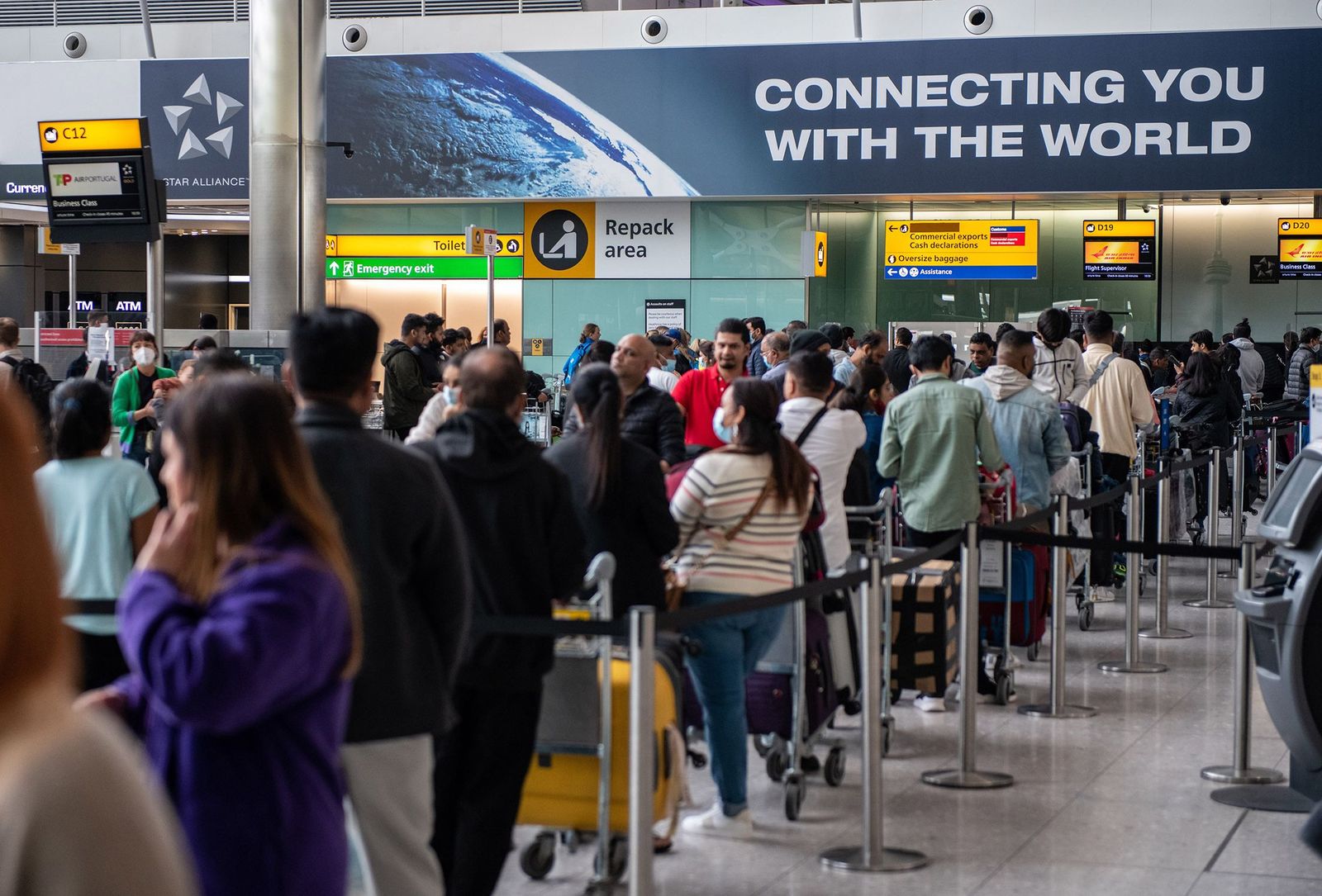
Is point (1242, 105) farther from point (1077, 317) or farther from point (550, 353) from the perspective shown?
point (550, 353)

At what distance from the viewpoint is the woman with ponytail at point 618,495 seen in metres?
5.19

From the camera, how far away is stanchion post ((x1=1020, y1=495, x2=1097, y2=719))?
7.74 m

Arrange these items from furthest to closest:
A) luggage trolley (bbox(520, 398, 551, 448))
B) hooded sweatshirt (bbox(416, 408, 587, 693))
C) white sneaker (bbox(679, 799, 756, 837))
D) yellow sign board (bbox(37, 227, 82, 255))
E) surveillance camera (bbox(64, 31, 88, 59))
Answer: surveillance camera (bbox(64, 31, 88, 59)) → yellow sign board (bbox(37, 227, 82, 255)) → luggage trolley (bbox(520, 398, 551, 448)) → white sneaker (bbox(679, 799, 756, 837)) → hooded sweatshirt (bbox(416, 408, 587, 693))

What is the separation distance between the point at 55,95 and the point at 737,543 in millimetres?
21575

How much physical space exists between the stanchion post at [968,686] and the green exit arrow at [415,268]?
17982mm

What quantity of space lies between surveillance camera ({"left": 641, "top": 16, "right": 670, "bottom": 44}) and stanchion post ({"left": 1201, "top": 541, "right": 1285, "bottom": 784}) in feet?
56.7

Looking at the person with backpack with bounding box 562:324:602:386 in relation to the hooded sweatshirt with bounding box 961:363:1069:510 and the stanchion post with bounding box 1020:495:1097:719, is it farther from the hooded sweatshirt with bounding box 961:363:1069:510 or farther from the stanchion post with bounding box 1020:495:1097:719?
the stanchion post with bounding box 1020:495:1097:719

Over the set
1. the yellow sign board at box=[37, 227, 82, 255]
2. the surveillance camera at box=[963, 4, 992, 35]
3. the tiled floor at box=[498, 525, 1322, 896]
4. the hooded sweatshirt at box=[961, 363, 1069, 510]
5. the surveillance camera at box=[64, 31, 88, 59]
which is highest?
the surveillance camera at box=[64, 31, 88, 59]

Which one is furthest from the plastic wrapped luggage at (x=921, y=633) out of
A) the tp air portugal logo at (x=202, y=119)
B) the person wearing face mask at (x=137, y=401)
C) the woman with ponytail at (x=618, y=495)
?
the tp air portugal logo at (x=202, y=119)

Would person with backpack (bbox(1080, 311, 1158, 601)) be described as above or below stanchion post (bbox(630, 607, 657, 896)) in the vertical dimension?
above

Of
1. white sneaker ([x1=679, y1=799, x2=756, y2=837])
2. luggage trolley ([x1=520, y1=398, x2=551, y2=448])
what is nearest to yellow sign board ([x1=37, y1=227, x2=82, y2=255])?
luggage trolley ([x1=520, y1=398, x2=551, y2=448])

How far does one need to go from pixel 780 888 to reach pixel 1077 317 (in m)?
11.8

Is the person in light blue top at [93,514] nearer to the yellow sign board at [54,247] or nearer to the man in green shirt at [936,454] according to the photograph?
the man in green shirt at [936,454]

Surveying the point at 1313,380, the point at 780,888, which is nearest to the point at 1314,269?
the point at 1313,380
